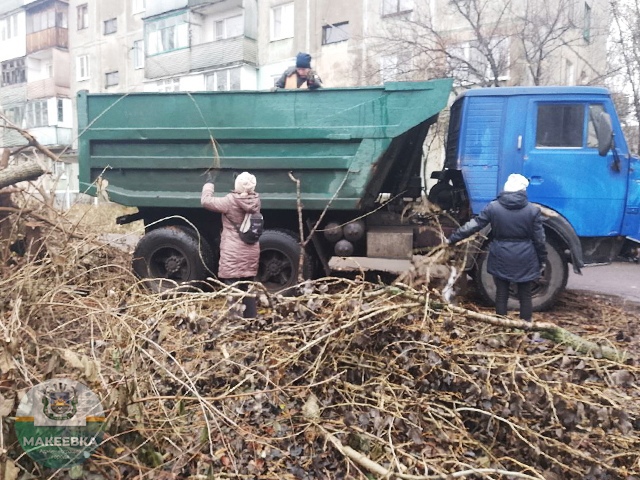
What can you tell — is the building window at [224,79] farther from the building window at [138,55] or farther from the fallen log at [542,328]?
the fallen log at [542,328]

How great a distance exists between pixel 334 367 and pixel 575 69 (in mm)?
17850

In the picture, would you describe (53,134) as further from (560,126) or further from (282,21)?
(560,126)

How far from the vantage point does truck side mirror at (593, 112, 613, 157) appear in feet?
16.5

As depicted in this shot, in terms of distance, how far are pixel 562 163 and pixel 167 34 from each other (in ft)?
70.9

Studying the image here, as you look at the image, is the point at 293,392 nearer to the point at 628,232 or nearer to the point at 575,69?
the point at 628,232

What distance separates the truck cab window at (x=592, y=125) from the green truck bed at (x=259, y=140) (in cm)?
156

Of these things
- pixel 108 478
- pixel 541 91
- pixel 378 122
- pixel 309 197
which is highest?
pixel 541 91

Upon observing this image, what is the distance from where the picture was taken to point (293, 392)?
2.82 meters

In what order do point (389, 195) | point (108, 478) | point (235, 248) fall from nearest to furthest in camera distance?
1. point (108, 478)
2. point (235, 248)
3. point (389, 195)

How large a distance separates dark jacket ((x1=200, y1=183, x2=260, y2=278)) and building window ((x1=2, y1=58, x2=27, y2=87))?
3154cm

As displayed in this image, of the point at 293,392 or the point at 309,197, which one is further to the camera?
the point at 309,197

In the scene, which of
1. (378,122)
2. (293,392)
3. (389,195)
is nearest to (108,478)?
(293,392)

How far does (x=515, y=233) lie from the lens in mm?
4473

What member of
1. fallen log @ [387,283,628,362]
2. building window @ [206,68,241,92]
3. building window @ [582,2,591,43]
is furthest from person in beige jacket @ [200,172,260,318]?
building window @ [206,68,241,92]
